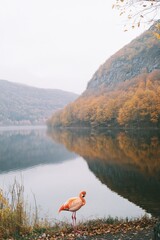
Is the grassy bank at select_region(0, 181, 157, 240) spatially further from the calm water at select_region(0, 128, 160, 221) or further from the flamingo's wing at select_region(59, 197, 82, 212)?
the calm water at select_region(0, 128, 160, 221)

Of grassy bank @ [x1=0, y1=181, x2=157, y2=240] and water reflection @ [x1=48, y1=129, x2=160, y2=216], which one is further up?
grassy bank @ [x1=0, y1=181, x2=157, y2=240]

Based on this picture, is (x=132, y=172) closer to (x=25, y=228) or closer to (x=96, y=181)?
(x=96, y=181)

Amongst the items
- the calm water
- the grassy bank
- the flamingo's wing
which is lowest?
the calm water

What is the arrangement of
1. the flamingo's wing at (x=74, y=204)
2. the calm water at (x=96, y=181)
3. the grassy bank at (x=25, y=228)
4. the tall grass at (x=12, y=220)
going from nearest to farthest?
1. the flamingo's wing at (x=74, y=204)
2. the grassy bank at (x=25, y=228)
3. the tall grass at (x=12, y=220)
4. the calm water at (x=96, y=181)

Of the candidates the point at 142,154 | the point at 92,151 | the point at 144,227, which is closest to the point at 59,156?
the point at 92,151

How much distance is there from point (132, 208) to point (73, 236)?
12.0 meters

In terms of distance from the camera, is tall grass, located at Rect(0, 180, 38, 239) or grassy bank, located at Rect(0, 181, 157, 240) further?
tall grass, located at Rect(0, 180, 38, 239)

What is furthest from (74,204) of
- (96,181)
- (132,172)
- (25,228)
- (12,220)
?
(132,172)

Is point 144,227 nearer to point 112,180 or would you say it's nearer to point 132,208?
point 132,208

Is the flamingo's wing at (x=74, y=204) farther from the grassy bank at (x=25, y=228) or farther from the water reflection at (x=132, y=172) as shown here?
the water reflection at (x=132, y=172)

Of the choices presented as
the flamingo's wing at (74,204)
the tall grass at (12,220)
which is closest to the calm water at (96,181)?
the tall grass at (12,220)

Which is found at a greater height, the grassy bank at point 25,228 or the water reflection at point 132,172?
the grassy bank at point 25,228

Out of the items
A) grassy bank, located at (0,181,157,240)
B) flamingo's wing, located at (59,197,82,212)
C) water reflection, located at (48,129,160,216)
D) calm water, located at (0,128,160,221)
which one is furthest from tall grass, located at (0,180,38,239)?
water reflection, located at (48,129,160,216)

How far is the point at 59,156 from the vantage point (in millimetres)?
71125
